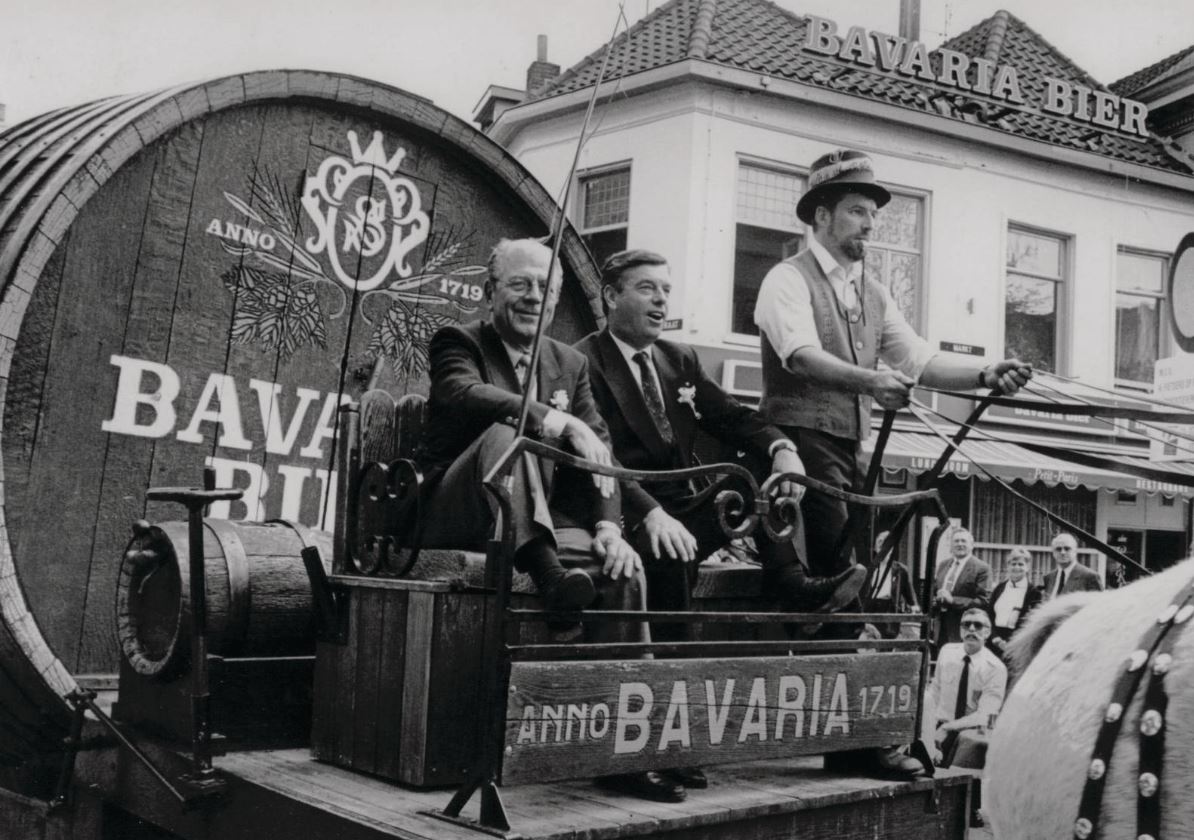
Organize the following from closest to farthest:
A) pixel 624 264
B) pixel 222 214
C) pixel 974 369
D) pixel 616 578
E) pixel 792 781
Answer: pixel 616 578, pixel 792 781, pixel 974 369, pixel 624 264, pixel 222 214

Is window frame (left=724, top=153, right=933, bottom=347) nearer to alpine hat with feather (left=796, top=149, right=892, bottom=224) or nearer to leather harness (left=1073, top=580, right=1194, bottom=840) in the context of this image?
alpine hat with feather (left=796, top=149, right=892, bottom=224)

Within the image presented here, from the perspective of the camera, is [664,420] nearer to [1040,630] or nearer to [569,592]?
[569,592]

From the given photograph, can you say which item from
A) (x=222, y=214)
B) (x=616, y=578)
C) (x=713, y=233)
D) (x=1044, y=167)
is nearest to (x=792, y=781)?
(x=616, y=578)

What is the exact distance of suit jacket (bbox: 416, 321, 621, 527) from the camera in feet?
10.0

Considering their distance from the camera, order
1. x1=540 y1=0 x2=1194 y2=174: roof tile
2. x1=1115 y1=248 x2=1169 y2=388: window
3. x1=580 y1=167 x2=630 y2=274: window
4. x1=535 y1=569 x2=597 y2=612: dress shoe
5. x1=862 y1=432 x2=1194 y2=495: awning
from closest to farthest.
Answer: x1=535 y1=569 x2=597 y2=612: dress shoe
x1=862 y1=432 x2=1194 y2=495: awning
x1=580 y1=167 x2=630 y2=274: window
x1=540 y1=0 x2=1194 y2=174: roof tile
x1=1115 y1=248 x2=1169 y2=388: window

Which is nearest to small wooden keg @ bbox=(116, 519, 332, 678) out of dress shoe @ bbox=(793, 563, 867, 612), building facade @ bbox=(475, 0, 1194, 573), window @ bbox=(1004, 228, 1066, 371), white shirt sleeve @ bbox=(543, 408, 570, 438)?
white shirt sleeve @ bbox=(543, 408, 570, 438)

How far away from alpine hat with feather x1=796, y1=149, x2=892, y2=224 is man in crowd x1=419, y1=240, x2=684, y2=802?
0.86m

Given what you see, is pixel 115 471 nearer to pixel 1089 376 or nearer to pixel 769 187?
pixel 769 187

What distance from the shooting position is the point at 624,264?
3721 mm

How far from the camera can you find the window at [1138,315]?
15.8m

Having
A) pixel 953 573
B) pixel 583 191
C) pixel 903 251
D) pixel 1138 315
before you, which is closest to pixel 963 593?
pixel 953 573

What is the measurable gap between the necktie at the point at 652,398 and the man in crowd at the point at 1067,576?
6.08 meters

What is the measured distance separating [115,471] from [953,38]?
1644 cm

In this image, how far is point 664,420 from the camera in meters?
3.70
